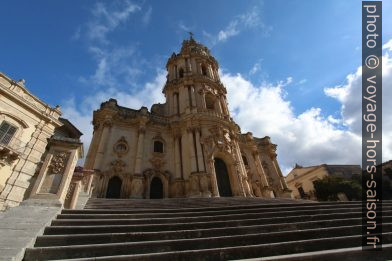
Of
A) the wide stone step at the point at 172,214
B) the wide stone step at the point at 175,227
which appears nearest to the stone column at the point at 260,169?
the wide stone step at the point at 172,214

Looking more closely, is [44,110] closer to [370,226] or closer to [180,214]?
[180,214]

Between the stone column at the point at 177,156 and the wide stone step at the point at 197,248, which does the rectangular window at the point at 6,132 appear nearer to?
the stone column at the point at 177,156

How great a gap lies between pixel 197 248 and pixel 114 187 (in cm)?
1608

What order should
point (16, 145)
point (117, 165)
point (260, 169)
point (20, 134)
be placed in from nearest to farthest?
point (16, 145)
point (20, 134)
point (117, 165)
point (260, 169)

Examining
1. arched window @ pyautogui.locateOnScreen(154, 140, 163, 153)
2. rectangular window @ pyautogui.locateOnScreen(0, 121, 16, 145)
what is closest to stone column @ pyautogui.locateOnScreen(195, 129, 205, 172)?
A: arched window @ pyautogui.locateOnScreen(154, 140, 163, 153)

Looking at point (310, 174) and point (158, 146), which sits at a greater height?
point (310, 174)

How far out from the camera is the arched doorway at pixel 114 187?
18.5m

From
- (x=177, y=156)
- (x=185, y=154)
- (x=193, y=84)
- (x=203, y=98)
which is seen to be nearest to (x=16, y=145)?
(x=177, y=156)

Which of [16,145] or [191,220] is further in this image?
[16,145]

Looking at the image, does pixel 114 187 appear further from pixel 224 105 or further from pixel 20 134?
pixel 224 105

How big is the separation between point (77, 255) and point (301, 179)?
1828 inches

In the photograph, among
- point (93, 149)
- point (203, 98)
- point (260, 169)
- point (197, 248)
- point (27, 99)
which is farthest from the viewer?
point (260, 169)

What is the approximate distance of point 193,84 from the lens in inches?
1101

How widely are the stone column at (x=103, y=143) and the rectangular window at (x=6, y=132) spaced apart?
626 cm
